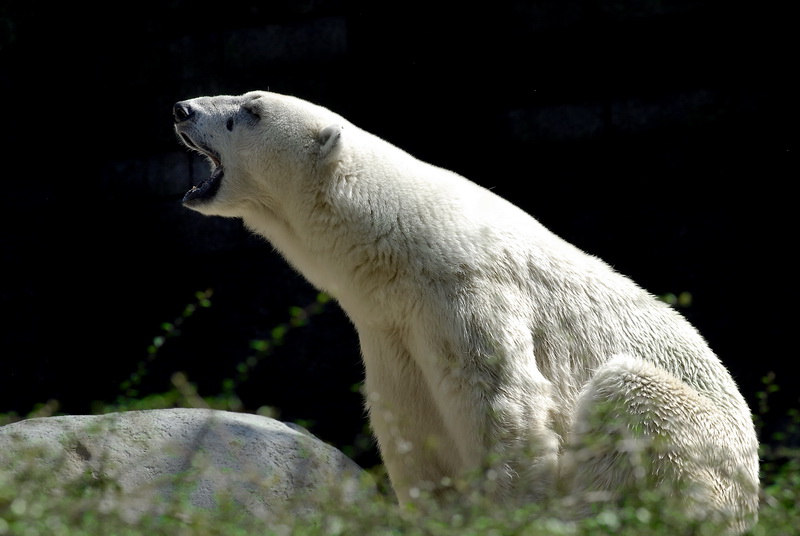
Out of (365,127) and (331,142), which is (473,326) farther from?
(365,127)

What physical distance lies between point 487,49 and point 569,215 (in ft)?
4.31

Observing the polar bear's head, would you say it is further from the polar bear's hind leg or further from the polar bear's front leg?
the polar bear's hind leg

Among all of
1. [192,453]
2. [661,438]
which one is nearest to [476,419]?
[661,438]

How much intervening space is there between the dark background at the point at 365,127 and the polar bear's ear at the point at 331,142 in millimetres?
2760

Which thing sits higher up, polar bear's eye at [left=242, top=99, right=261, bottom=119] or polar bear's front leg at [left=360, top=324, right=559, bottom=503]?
polar bear's eye at [left=242, top=99, right=261, bottom=119]

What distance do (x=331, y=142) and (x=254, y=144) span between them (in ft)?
1.46

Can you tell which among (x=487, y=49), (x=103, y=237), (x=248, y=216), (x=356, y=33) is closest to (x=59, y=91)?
(x=103, y=237)

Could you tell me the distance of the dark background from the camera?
7.11m

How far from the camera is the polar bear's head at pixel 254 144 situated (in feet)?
16.0

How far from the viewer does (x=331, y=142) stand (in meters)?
4.78

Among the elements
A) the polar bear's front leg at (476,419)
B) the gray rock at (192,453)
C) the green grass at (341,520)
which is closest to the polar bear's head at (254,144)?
the polar bear's front leg at (476,419)

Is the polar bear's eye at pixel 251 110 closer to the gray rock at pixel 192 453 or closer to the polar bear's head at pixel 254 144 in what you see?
the polar bear's head at pixel 254 144

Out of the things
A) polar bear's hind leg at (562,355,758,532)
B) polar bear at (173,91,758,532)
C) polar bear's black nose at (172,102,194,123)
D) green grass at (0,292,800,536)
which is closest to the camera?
green grass at (0,292,800,536)

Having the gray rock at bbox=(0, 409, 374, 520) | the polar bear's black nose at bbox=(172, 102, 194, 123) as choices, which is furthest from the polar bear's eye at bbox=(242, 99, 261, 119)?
the gray rock at bbox=(0, 409, 374, 520)
